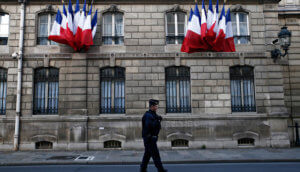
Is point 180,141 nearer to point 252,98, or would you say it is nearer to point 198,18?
point 252,98

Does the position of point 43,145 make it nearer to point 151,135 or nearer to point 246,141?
point 151,135

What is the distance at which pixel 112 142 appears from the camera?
13.0 m

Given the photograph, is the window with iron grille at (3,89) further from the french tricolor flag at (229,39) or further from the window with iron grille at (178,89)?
the french tricolor flag at (229,39)

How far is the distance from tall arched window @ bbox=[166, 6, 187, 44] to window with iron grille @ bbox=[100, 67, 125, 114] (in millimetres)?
3657

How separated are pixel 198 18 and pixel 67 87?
872 centimetres

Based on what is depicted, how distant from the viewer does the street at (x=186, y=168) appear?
26.7 ft

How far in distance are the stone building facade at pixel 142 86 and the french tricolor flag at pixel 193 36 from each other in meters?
0.68

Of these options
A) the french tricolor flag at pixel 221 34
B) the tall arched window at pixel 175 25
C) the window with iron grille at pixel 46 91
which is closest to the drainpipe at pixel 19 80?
the window with iron grille at pixel 46 91

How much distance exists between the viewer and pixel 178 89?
13727 mm

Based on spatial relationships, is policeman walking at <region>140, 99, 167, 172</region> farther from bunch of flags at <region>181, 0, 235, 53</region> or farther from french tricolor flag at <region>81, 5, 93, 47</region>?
french tricolor flag at <region>81, 5, 93, 47</region>

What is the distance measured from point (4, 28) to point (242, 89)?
15256 mm

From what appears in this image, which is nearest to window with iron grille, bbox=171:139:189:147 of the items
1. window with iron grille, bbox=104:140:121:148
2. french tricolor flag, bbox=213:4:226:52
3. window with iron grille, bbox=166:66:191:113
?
window with iron grille, bbox=166:66:191:113

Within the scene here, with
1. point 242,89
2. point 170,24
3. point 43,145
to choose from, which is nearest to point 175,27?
point 170,24

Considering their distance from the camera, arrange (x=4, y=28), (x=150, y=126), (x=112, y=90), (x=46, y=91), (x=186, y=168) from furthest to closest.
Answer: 1. (x=4, y=28)
2. (x=112, y=90)
3. (x=46, y=91)
4. (x=186, y=168)
5. (x=150, y=126)
